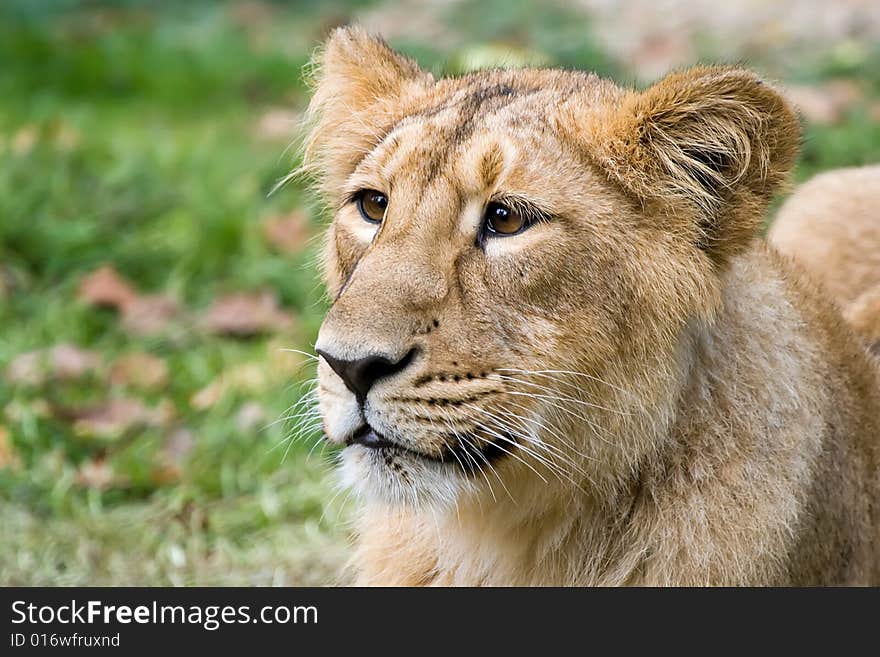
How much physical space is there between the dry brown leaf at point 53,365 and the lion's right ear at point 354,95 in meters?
2.26

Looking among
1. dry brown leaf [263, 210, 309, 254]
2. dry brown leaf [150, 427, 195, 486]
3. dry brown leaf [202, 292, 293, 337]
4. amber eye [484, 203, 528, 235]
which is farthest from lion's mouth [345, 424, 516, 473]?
dry brown leaf [263, 210, 309, 254]

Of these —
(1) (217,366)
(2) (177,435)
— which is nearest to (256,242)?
(1) (217,366)

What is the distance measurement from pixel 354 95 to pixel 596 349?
4.28 feet

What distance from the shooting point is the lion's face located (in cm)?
320

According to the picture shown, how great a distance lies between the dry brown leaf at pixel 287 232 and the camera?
7473 millimetres

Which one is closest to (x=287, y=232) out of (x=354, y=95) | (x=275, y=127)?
(x=275, y=127)

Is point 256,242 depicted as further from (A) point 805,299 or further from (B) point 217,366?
(A) point 805,299

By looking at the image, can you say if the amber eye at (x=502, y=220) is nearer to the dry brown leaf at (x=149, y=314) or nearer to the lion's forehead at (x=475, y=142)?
the lion's forehead at (x=475, y=142)

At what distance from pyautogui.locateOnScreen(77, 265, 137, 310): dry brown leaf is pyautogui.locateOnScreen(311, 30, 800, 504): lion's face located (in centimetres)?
350

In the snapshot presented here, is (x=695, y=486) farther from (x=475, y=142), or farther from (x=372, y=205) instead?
(x=372, y=205)

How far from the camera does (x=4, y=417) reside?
5668mm

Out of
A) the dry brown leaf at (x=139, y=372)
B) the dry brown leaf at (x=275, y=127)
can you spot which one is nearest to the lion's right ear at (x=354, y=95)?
the dry brown leaf at (x=139, y=372)

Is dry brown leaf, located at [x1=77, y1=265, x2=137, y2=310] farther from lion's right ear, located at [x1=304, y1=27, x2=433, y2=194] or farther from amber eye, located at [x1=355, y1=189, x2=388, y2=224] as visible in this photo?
amber eye, located at [x1=355, y1=189, x2=388, y2=224]
